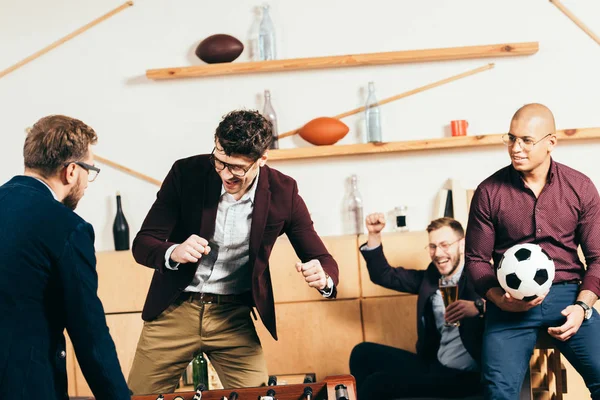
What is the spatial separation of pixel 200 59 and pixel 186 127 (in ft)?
1.23

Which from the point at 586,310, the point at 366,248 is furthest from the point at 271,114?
the point at 586,310

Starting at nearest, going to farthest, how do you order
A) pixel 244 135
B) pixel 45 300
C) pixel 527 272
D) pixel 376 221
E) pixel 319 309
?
pixel 45 300
pixel 244 135
pixel 527 272
pixel 376 221
pixel 319 309

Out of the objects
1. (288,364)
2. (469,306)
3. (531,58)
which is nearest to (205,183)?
(469,306)

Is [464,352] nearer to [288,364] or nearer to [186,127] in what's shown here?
[288,364]

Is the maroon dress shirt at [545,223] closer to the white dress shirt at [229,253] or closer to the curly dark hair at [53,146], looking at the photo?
the white dress shirt at [229,253]

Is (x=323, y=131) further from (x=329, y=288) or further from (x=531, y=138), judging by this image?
(x=329, y=288)

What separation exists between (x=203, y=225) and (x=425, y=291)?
1.28 metres

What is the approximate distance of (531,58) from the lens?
4215 mm

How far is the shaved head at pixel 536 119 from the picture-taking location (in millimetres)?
2857

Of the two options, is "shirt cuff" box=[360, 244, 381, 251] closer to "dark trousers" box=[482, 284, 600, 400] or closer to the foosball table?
"dark trousers" box=[482, 284, 600, 400]

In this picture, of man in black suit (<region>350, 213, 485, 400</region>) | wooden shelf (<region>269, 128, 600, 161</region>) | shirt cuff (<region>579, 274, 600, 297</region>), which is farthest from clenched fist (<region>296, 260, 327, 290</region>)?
wooden shelf (<region>269, 128, 600, 161</region>)

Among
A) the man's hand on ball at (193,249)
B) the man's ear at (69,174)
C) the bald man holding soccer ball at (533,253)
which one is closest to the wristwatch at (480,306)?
the bald man holding soccer ball at (533,253)

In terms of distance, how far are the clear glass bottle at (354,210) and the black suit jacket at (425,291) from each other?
1.81ft

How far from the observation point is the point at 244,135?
2529 millimetres
